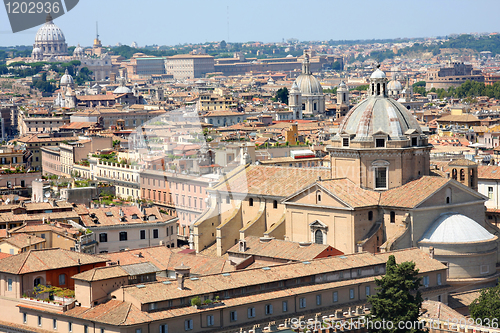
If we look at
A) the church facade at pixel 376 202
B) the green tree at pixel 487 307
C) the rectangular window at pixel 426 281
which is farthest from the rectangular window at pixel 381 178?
the green tree at pixel 487 307

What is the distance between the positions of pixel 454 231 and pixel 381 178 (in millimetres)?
3451

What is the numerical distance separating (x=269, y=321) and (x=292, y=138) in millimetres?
49841

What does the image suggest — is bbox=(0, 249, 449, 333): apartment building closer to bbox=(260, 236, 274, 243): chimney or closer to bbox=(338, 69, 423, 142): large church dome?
bbox=(260, 236, 274, 243): chimney

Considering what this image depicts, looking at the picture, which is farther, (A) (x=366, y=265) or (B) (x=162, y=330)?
(A) (x=366, y=265)

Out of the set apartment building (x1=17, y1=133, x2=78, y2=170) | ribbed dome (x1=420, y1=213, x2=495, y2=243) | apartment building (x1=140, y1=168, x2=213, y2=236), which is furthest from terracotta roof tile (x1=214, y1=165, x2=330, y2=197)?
apartment building (x1=17, y1=133, x2=78, y2=170)

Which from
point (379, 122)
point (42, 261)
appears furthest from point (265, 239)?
point (42, 261)

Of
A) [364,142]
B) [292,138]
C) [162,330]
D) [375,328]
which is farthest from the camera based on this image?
[292,138]

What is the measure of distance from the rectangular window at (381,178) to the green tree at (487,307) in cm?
723

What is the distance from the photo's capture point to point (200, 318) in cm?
2809

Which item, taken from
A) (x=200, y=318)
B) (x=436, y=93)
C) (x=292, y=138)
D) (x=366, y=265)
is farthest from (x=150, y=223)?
(x=436, y=93)

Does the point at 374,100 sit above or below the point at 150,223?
above

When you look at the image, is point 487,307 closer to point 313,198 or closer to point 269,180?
point 313,198

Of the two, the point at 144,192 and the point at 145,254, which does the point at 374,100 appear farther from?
the point at 144,192

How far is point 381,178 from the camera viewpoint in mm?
39156
